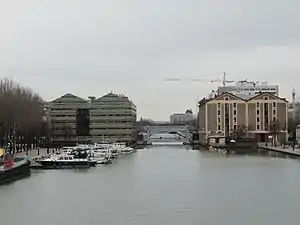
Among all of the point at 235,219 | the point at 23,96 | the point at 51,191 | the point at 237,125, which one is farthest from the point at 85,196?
the point at 237,125

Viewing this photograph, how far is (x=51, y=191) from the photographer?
16.2 meters

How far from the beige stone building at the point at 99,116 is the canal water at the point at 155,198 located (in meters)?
29.5

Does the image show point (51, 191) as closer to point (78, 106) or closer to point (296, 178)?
point (296, 178)

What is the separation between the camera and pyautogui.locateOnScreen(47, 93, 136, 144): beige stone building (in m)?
52.0

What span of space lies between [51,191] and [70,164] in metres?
9.21

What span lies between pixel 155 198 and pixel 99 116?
125 ft

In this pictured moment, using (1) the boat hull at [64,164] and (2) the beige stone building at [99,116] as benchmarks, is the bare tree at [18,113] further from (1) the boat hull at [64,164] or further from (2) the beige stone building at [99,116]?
(2) the beige stone building at [99,116]

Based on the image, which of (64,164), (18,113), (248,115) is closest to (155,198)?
(64,164)

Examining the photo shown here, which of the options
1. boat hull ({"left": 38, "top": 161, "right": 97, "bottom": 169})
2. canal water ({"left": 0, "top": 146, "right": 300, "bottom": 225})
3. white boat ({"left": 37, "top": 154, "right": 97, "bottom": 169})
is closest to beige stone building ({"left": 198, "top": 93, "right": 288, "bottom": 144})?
white boat ({"left": 37, "top": 154, "right": 97, "bottom": 169})

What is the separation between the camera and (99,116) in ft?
171

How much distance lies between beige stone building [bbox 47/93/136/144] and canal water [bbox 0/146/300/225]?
2952cm

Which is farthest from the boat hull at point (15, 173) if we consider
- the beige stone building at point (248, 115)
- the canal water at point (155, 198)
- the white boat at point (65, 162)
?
the beige stone building at point (248, 115)

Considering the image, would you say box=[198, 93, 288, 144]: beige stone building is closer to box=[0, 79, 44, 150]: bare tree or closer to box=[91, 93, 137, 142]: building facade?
box=[91, 93, 137, 142]: building facade

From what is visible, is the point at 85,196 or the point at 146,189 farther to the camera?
the point at 146,189
